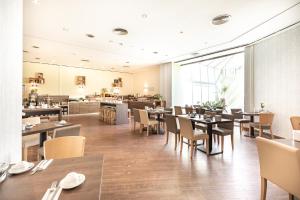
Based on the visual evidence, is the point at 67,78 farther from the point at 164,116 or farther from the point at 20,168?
the point at 20,168

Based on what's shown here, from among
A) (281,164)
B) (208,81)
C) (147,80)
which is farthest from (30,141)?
(147,80)

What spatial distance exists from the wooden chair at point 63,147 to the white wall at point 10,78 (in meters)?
0.35

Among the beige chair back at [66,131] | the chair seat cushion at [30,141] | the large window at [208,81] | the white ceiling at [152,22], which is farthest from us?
the large window at [208,81]

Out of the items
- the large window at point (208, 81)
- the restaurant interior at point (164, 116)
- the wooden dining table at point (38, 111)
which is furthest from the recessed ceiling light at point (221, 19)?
the wooden dining table at point (38, 111)

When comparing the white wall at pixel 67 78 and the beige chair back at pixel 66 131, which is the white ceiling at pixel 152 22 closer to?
the beige chair back at pixel 66 131

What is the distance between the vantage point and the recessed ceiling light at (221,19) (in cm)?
438

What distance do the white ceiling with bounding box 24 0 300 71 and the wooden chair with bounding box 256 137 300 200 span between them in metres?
3.24

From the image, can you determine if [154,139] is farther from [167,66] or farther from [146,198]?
[167,66]

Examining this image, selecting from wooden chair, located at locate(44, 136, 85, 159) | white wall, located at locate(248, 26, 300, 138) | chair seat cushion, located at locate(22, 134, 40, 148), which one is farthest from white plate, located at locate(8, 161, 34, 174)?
white wall, located at locate(248, 26, 300, 138)

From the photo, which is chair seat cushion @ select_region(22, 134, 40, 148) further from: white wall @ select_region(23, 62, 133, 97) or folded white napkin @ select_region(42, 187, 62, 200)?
white wall @ select_region(23, 62, 133, 97)

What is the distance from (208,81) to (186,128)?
779 centimetres

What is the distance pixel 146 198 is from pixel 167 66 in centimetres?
951

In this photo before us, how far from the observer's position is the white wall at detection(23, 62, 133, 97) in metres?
11.1

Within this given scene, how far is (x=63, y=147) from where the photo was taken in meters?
2.03
